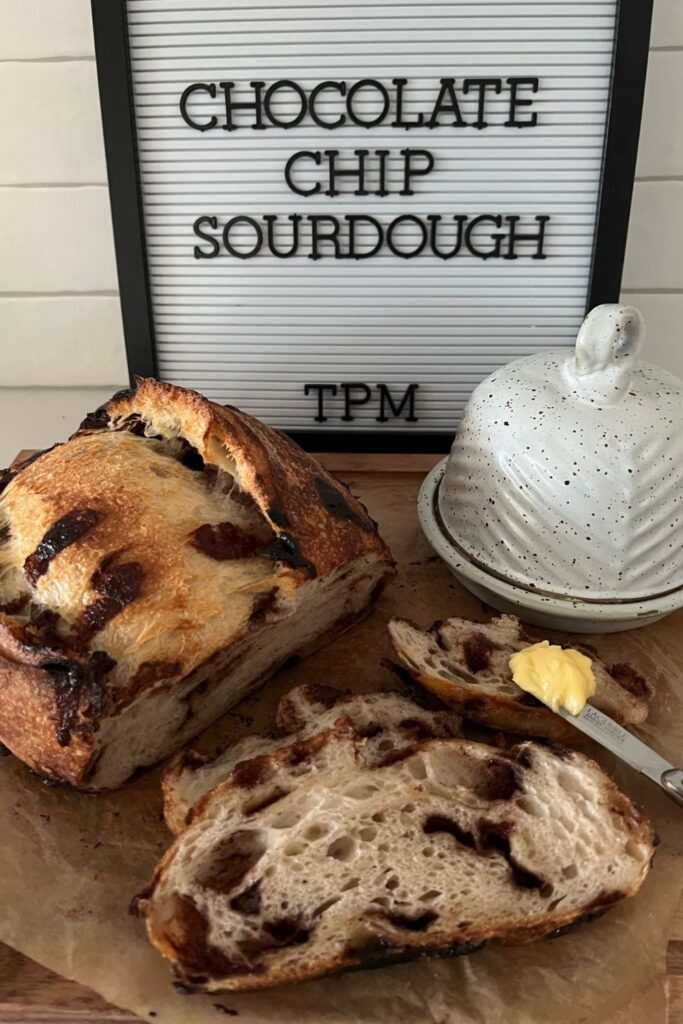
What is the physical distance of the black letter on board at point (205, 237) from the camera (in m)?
2.27

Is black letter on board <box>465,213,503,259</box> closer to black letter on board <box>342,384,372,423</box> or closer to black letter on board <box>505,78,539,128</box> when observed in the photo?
black letter on board <box>505,78,539,128</box>

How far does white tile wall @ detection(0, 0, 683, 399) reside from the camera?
2.35m

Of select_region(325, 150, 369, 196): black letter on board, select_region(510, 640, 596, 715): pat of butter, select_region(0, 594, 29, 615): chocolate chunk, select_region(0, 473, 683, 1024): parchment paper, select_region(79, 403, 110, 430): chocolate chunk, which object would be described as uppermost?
select_region(325, 150, 369, 196): black letter on board

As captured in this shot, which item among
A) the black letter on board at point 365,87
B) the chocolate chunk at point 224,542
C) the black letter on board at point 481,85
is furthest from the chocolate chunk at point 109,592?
the black letter on board at point 481,85

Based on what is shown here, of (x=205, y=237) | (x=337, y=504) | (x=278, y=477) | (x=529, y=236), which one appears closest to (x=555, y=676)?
(x=337, y=504)

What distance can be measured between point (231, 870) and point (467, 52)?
1.90 metres

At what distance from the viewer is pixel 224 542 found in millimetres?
1647

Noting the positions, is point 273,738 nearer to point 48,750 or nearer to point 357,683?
point 357,683

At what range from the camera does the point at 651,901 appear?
1408 millimetres

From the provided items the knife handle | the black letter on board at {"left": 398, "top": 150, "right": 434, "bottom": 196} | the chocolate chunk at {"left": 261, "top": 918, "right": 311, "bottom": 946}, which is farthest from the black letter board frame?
the chocolate chunk at {"left": 261, "top": 918, "right": 311, "bottom": 946}

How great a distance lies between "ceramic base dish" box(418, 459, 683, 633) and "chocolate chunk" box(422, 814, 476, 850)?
58 cm

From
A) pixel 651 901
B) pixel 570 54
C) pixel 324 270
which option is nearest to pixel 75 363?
pixel 324 270

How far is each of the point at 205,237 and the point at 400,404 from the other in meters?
0.72

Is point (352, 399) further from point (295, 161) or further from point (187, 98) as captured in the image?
point (187, 98)
